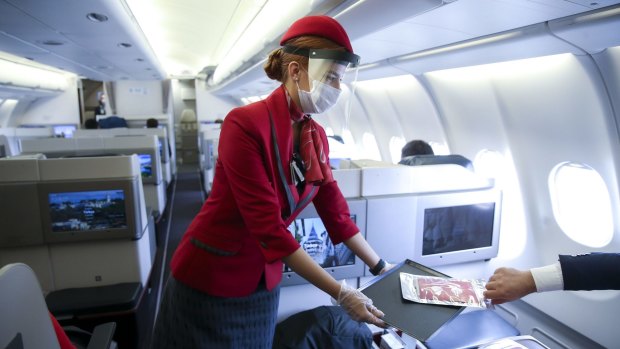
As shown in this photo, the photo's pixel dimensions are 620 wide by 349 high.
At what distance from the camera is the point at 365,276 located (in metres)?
2.53

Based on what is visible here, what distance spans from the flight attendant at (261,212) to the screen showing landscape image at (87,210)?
6.45 feet

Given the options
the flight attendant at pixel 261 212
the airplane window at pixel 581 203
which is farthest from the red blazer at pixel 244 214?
the airplane window at pixel 581 203

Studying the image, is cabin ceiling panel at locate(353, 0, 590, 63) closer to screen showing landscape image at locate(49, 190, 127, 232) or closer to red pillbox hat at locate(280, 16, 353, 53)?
red pillbox hat at locate(280, 16, 353, 53)

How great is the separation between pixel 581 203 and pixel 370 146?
5986 millimetres

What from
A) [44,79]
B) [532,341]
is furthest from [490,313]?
[44,79]

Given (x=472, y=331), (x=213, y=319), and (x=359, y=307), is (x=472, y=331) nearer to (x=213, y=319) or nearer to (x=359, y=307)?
(x=359, y=307)

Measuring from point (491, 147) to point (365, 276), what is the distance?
3.04m

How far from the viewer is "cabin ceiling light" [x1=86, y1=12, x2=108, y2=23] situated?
3506 millimetres

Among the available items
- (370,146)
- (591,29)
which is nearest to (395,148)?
(370,146)

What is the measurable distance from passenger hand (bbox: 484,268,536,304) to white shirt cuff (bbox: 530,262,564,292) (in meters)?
0.02

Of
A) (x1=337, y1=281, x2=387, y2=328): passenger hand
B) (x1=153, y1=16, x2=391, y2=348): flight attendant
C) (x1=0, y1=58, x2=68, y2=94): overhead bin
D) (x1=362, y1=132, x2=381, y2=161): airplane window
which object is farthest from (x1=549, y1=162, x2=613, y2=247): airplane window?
(x1=0, y1=58, x2=68, y2=94): overhead bin

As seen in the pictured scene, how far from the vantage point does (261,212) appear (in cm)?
135

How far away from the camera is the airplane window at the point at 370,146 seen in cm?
909

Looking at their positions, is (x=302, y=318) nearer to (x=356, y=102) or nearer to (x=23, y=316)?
(x=23, y=316)
